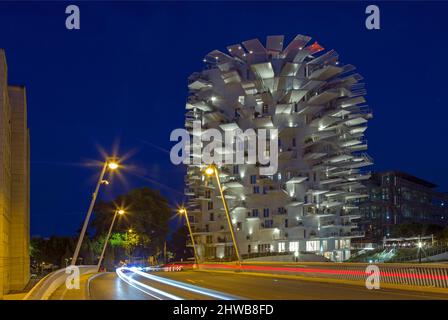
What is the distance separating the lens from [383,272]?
3238cm

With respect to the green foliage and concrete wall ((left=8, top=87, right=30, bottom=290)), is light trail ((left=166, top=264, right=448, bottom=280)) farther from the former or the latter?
the green foliage

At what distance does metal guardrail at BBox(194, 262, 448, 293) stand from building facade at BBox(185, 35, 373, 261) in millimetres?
60799

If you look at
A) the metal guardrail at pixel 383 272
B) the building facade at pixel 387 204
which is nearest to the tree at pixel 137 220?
the building facade at pixel 387 204

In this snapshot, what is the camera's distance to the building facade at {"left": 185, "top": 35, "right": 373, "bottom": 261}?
4377 inches

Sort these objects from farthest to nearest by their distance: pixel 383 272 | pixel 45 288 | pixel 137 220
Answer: pixel 137 220
pixel 383 272
pixel 45 288

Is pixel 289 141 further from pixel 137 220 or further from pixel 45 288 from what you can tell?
pixel 45 288

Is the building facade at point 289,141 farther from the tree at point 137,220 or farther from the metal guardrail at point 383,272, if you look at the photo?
the metal guardrail at point 383,272

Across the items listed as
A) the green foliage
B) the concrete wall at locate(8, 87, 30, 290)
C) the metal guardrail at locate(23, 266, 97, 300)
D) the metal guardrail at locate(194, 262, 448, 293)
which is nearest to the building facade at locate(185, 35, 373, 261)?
the green foliage

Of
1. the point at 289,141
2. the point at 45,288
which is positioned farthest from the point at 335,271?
the point at 289,141

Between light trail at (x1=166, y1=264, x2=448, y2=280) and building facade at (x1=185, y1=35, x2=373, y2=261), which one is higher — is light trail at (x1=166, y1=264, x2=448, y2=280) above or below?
below

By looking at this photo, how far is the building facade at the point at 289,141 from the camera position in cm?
11119

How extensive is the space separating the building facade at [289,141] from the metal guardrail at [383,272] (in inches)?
2394

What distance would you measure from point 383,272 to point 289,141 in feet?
270

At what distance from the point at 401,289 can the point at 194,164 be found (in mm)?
102844
